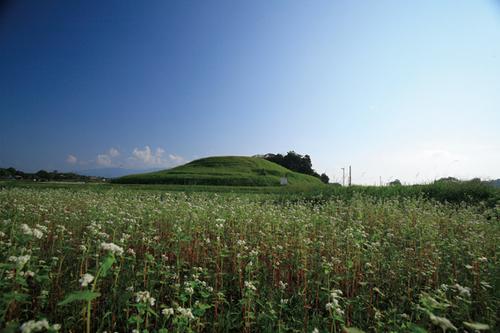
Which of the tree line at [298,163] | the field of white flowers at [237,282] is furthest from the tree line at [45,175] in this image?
the tree line at [298,163]

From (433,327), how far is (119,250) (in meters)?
4.03

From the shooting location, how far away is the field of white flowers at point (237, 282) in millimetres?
2875

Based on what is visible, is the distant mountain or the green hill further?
the green hill

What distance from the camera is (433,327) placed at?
3.56 meters

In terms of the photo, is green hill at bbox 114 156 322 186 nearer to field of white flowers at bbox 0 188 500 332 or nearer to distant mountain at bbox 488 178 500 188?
distant mountain at bbox 488 178 500 188

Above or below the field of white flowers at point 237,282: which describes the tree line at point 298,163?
above

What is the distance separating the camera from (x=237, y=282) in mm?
4613

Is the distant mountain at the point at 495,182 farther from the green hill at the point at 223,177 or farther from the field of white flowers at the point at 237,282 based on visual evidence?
the green hill at the point at 223,177

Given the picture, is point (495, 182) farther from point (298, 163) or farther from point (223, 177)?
point (298, 163)

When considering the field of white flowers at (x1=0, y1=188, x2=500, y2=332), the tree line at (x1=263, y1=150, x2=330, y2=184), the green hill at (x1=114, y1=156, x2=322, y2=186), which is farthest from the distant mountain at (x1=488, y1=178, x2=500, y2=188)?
the tree line at (x1=263, y1=150, x2=330, y2=184)

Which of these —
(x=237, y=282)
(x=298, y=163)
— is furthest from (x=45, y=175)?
(x=298, y=163)

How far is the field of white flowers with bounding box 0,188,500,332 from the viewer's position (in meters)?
2.88

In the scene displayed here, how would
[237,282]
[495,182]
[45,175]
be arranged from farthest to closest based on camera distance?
[45,175] → [495,182] → [237,282]

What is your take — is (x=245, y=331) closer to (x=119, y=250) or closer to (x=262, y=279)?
(x=262, y=279)
